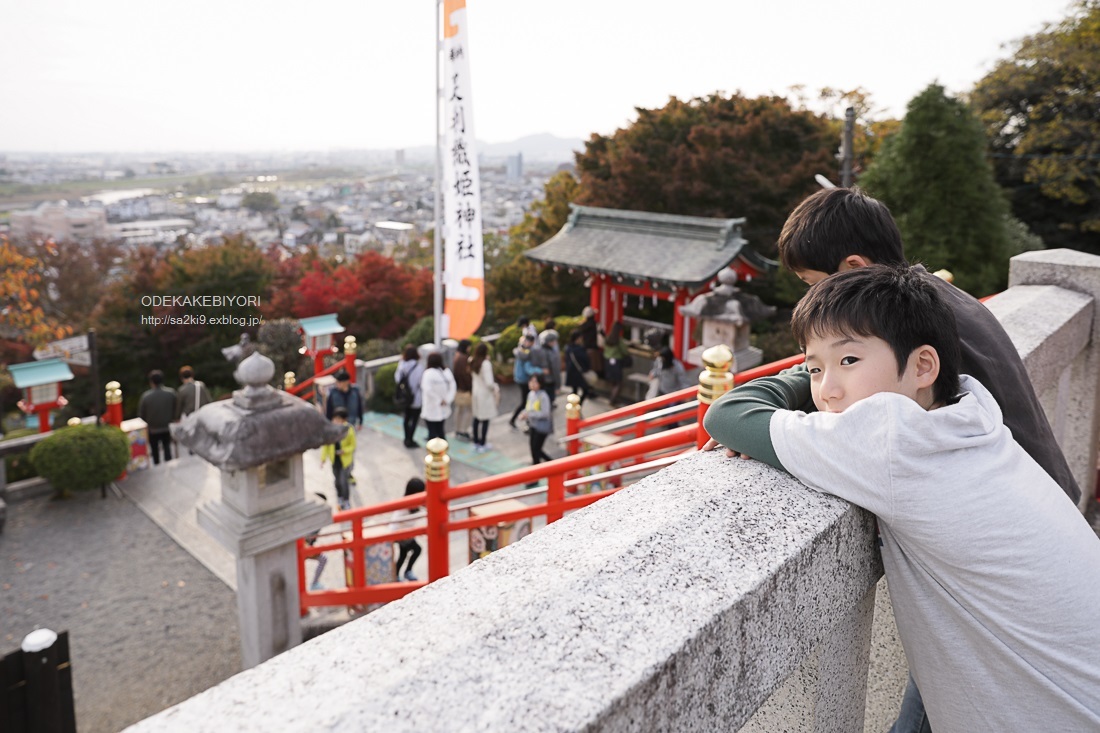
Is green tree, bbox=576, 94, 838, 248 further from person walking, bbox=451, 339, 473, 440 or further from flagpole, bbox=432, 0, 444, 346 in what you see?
person walking, bbox=451, 339, 473, 440

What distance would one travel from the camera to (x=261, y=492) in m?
4.62

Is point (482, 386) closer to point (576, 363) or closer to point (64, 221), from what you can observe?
point (576, 363)

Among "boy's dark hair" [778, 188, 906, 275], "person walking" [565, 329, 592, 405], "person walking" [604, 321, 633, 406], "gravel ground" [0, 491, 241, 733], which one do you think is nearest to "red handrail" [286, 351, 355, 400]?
"gravel ground" [0, 491, 241, 733]

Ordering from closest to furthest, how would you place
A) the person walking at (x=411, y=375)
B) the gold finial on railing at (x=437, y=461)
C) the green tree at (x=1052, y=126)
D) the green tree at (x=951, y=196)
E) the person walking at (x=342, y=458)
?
the gold finial on railing at (x=437, y=461), the person walking at (x=342, y=458), the person walking at (x=411, y=375), the green tree at (x=951, y=196), the green tree at (x=1052, y=126)

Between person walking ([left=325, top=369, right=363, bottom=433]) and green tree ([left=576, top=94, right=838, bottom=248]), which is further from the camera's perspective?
green tree ([left=576, top=94, right=838, bottom=248])

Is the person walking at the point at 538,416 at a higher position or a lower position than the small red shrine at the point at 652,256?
lower

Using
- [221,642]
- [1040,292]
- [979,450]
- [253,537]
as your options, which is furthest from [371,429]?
[979,450]

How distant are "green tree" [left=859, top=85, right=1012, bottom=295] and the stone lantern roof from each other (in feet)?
34.2

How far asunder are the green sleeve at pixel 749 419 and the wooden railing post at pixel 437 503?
273 centimetres

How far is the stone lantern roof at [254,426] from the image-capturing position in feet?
14.7

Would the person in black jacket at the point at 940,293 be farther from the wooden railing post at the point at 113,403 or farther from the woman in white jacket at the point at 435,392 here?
the wooden railing post at the point at 113,403

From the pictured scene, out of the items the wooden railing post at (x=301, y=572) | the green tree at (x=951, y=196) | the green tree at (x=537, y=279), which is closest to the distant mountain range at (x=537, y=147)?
the green tree at (x=537, y=279)

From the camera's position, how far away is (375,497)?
858 centimetres

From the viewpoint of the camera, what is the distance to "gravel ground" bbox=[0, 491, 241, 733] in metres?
5.43
